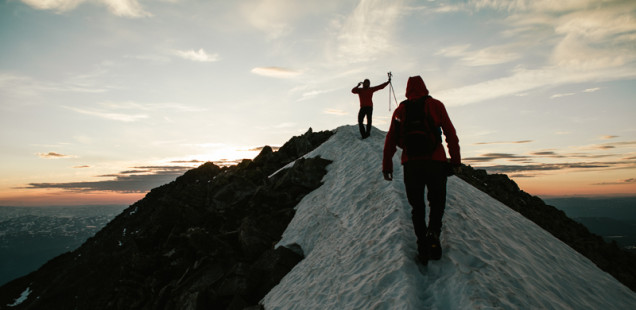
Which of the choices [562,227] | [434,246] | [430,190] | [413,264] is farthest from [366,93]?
[562,227]

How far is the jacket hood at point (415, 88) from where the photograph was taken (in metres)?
6.95

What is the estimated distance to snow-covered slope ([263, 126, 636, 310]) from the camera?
220 inches

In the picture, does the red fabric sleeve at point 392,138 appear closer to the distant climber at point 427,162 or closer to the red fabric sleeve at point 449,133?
the distant climber at point 427,162

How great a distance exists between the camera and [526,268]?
24.0 ft

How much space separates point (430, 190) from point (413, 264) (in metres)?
1.68

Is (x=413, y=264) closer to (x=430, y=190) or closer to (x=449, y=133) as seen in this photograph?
(x=430, y=190)

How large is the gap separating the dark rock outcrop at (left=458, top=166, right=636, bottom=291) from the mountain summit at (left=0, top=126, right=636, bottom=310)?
431 cm

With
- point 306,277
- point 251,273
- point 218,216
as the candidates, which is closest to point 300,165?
point 218,216

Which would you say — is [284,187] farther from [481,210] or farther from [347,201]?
[481,210]

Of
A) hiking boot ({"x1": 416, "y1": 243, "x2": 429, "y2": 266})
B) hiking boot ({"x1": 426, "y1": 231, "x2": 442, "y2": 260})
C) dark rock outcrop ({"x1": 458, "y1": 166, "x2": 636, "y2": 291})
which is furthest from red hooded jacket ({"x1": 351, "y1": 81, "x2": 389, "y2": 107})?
hiking boot ({"x1": 416, "y1": 243, "x2": 429, "y2": 266})

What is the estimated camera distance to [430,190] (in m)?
6.45

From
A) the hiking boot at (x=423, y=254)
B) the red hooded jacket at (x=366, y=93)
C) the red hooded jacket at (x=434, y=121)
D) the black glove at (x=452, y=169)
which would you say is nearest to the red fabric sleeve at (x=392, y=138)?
the red hooded jacket at (x=434, y=121)

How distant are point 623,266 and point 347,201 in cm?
1647

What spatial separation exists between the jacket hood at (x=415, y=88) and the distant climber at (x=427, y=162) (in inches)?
7.0
